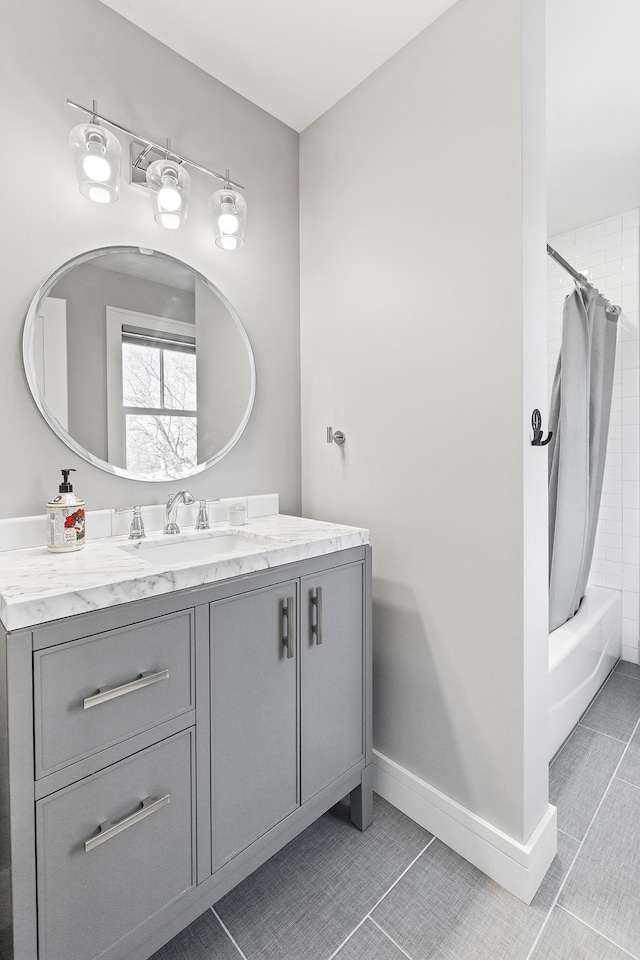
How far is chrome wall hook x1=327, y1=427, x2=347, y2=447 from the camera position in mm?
1786

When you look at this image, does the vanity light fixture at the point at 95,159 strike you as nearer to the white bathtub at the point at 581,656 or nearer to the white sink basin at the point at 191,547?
the white sink basin at the point at 191,547

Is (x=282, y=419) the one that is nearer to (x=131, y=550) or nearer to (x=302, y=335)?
(x=302, y=335)

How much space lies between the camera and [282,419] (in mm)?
1929

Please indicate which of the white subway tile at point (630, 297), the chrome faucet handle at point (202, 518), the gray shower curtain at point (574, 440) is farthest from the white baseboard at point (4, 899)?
the white subway tile at point (630, 297)

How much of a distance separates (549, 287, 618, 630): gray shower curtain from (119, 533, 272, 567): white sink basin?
1457 mm

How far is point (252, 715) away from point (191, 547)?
21.5 inches

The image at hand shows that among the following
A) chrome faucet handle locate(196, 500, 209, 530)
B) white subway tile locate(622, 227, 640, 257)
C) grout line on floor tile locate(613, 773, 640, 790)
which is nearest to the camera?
chrome faucet handle locate(196, 500, 209, 530)

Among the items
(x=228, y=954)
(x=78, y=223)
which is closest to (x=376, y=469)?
(x=78, y=223)

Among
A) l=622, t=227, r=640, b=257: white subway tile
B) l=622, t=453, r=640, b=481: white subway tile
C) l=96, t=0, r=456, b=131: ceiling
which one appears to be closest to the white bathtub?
l=622, t=453, r=640, b=481: white subway tile

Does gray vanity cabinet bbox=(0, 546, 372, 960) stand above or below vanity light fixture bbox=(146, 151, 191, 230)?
below

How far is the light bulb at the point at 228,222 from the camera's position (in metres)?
1.57

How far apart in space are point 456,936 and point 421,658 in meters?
0.66

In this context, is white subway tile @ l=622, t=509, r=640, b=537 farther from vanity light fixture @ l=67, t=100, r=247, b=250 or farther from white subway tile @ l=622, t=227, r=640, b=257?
vanity light fixture @ l=67, t=100, r=247, b=250

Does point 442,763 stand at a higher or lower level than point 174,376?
lower
